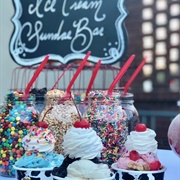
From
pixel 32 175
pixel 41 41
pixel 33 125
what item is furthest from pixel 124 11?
pixel 32 175

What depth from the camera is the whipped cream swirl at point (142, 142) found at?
2.37ft

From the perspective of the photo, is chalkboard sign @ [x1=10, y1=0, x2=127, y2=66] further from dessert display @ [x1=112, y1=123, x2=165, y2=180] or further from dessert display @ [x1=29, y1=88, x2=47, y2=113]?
dessert display @ [x1=112, y1=123, x2=165, y2=180]

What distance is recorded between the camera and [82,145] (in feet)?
2.19

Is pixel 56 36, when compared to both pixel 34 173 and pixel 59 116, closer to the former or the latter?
pixel 59 116

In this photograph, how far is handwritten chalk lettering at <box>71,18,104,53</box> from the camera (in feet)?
5.75

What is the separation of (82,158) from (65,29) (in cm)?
124

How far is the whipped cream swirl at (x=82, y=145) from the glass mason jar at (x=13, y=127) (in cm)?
17

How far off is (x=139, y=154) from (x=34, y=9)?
1.31 m

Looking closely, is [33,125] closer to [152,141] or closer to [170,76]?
[152,141]

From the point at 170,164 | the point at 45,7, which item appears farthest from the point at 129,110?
the point at 45,7

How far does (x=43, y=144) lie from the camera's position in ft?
2.39

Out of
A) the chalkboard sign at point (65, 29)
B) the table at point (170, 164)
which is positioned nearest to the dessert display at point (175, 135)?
the table at point (170, 164)

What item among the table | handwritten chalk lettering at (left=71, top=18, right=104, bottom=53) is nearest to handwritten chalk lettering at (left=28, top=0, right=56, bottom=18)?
handwritten chalk lettering at (left=71, top=18, right=104, bottom=53)

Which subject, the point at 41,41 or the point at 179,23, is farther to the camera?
the point at 179,23
